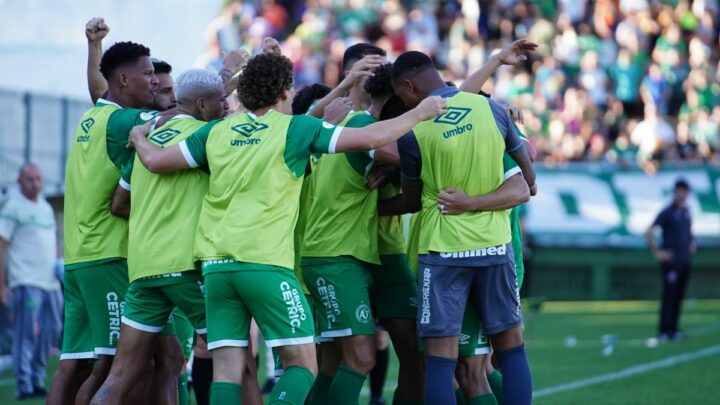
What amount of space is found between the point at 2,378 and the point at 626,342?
8.13 m

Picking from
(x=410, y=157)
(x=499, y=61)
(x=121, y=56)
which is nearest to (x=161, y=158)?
(x=121, y=56)

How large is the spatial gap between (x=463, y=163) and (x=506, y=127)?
0.38 meters

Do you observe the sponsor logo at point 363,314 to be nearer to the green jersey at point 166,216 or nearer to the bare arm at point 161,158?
the green jersey at point 166,216

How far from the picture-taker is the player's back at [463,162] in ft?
27.3

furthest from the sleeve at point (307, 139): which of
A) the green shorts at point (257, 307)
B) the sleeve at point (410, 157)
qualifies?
the sleeve at point (410, 157)

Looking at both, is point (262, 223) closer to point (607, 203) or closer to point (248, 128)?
point (248, 128)

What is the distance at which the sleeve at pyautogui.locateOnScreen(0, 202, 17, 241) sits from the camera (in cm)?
1399

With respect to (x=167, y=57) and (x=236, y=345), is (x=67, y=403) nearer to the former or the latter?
(x=236, y=345)

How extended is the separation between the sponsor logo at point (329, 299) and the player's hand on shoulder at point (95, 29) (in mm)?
2340

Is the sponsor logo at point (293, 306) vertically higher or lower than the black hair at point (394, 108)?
lower

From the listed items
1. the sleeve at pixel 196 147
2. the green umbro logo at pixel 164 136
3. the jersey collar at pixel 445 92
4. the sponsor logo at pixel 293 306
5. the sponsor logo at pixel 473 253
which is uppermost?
the jersey collar at pixel 445 92

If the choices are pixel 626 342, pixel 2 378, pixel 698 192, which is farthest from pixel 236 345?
pixel 698 192

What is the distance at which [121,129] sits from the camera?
8656 millimetres

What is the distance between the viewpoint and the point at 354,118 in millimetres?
8852
